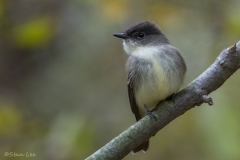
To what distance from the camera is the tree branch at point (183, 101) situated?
298 cm

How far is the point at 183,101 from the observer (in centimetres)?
317

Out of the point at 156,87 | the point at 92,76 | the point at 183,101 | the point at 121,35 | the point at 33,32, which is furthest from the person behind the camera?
the point at 92,76

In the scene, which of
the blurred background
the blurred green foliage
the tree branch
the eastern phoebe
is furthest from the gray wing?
the blurred green foliage

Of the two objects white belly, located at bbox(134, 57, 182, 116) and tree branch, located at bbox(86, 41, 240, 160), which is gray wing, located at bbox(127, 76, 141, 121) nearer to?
white belly, located at bbox(134, 57, 182, 116)

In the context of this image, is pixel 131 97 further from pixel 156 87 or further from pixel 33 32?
pixel 33 32

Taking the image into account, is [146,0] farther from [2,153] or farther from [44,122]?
[2,153]

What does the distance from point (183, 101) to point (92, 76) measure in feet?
8.64

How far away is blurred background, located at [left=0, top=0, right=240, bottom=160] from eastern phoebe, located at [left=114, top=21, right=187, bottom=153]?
0.86ft

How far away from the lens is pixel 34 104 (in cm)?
589

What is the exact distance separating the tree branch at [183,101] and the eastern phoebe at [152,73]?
359 millimetres

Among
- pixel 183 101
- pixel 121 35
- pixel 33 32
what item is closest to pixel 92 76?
pixel 33 32

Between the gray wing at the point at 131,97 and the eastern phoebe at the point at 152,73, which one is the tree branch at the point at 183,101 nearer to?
the eastern phoebe at the point at 152,73

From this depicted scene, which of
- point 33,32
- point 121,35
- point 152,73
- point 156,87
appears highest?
point 33,32

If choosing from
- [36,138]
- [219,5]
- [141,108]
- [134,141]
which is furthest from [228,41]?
[36,138]
